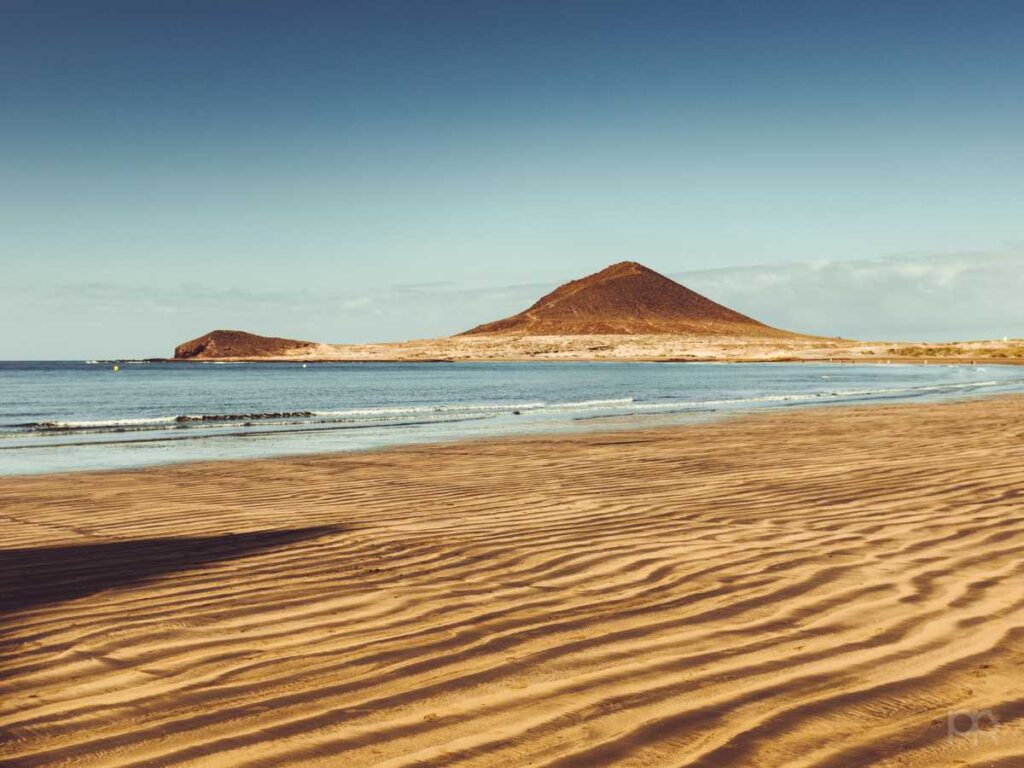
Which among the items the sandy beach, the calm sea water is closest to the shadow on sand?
the sandy beach

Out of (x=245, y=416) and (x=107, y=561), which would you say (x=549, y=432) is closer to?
(x=245, y=416)

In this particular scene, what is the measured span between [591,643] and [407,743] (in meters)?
1.30

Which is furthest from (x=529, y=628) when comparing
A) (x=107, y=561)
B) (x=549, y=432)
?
(x=549, y=432)

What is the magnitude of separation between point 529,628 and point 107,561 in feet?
12.1

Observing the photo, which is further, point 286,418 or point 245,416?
point 245,416

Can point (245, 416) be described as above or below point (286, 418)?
above

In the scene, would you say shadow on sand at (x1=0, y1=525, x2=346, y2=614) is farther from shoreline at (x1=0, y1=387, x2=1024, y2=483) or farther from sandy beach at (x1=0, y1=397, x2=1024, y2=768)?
shoreline at (x1=0, y1=387, x2=1024, y2=483)

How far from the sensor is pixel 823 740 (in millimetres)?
2984

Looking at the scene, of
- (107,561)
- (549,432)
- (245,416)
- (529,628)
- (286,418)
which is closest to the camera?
(529,628)

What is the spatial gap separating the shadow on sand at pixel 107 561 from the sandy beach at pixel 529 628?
0.04 m

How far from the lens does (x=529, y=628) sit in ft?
14.2

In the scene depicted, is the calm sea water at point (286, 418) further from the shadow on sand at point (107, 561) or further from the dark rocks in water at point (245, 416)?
the shadow on sand at point (107, 561)

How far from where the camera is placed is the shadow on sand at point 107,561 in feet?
17.6

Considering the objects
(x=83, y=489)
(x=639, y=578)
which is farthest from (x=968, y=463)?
(x=83, y=489)
